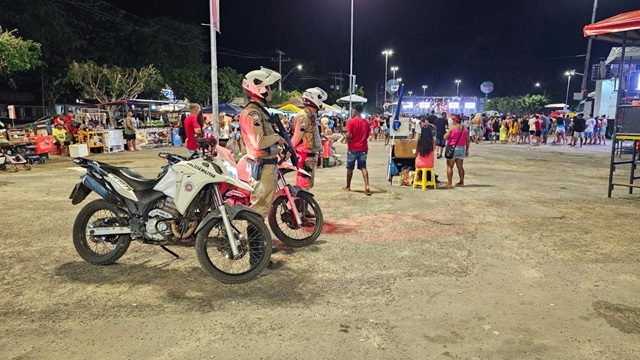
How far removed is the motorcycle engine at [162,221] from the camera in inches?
168

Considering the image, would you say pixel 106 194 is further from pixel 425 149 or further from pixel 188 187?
pixel 425 149

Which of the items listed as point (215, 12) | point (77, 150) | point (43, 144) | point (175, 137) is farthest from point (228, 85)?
point (215, 12)

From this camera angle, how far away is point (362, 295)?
12.8 ft

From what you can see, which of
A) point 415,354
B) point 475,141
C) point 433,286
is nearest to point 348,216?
point 433,286

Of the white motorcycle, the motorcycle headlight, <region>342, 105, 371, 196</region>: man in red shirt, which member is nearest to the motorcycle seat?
the white motorcycle

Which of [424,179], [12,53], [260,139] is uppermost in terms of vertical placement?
[12,53]

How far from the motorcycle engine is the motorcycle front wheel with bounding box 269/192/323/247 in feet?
4.02

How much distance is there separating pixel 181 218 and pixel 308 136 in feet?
8.57

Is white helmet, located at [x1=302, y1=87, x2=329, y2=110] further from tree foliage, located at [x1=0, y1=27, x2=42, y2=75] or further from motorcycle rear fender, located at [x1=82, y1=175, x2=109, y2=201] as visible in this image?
tree foliage, located at [x1=0, y1=27, x2=42, y2=75]

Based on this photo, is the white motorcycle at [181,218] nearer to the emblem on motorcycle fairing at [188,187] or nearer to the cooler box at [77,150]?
the emblem on motorcycle fairing at [188,187]

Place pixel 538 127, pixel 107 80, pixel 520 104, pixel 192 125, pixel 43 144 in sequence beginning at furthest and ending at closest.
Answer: pixel 520 104 < pixel 107 80 < pixel 538 127 < pixel 43 144 < pixel 192 125

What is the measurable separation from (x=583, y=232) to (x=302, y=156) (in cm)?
408

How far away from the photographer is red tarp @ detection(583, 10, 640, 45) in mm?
7227

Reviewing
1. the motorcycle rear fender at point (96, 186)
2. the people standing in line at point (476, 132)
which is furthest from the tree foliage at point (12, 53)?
the people standing in line at point (476, 132)
